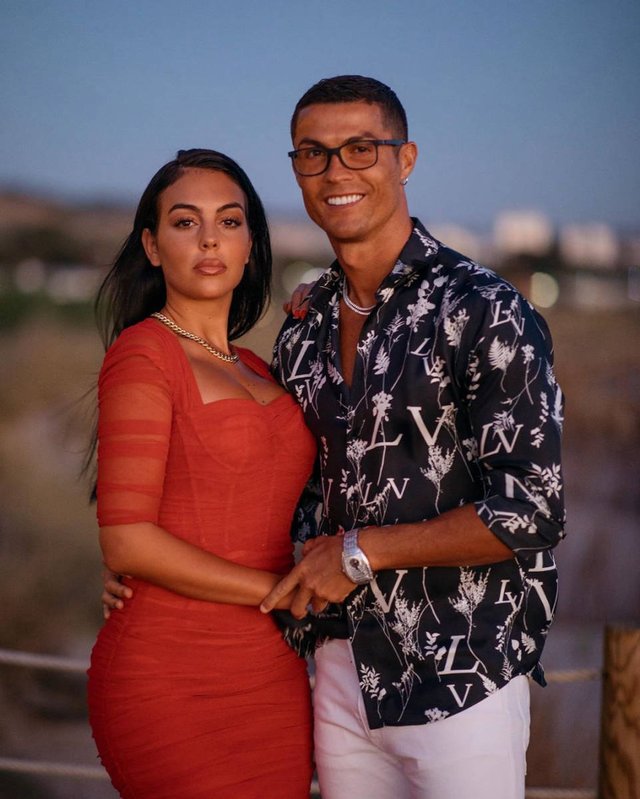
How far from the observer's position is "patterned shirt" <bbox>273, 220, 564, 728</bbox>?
6.00 ft

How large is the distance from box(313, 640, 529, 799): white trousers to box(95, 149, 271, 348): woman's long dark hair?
82 cm

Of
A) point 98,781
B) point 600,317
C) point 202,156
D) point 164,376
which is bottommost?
point 98,781

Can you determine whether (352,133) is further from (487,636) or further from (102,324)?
(487,636)

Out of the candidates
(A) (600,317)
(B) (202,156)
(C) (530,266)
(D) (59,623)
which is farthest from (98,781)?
(B) (202,156)

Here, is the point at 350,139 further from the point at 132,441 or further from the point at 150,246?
the point at 132,441

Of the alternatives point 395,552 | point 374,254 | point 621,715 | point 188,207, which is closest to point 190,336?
point 188,207

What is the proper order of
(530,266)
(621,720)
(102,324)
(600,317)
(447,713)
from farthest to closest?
1. (600,317)
2. (530,266)
3. (102,324)
4. (621,720)
5. (447,713)

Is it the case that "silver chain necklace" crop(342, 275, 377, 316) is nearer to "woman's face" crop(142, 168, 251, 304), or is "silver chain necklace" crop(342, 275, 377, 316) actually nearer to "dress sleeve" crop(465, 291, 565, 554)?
"woman's face" crop(142, 168, 251, 304)

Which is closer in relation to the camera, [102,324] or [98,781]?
[102,324]

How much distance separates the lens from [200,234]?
2.22 m

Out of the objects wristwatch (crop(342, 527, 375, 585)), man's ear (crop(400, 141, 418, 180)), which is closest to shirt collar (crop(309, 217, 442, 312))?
man's ear (crop(400, 141, 418, 180))

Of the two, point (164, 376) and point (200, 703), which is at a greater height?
point (164, 376)

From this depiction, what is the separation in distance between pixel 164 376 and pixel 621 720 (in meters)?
1.27

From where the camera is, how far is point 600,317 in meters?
15.1
